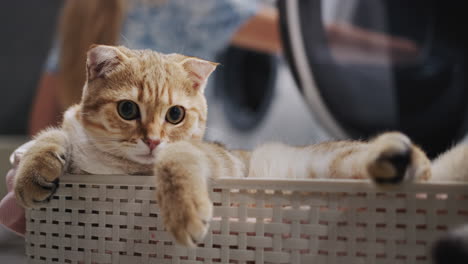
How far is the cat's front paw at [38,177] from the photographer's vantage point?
67 centimetres

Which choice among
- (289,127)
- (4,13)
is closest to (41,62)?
(4,13)

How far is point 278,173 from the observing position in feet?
2.45

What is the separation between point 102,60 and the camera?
684 millimetres

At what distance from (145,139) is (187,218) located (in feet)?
0.55

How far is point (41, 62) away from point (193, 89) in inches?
77.8

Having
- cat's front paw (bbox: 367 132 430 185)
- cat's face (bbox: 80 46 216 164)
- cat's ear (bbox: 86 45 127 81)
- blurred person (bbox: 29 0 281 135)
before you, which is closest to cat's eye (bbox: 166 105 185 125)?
cat's face (bbox: 80 46 216 164)

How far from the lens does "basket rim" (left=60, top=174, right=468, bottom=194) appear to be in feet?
1.74

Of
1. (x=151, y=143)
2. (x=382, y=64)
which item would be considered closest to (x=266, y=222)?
(x=151, y=143)

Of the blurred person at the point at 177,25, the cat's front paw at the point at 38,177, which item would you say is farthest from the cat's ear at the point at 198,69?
the blurred person at the point at 177,25

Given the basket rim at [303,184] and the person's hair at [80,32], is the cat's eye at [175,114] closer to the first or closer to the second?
the basket rim at [303,184]

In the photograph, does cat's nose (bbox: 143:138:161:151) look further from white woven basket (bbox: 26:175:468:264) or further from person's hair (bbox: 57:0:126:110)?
person's hair (bbox: 57:0:126:110)

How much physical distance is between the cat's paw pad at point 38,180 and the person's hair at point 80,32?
1173mm

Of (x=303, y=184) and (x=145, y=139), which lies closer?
(x=303, y=184)

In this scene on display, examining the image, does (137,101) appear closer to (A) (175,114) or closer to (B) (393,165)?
(A) (175,114)
